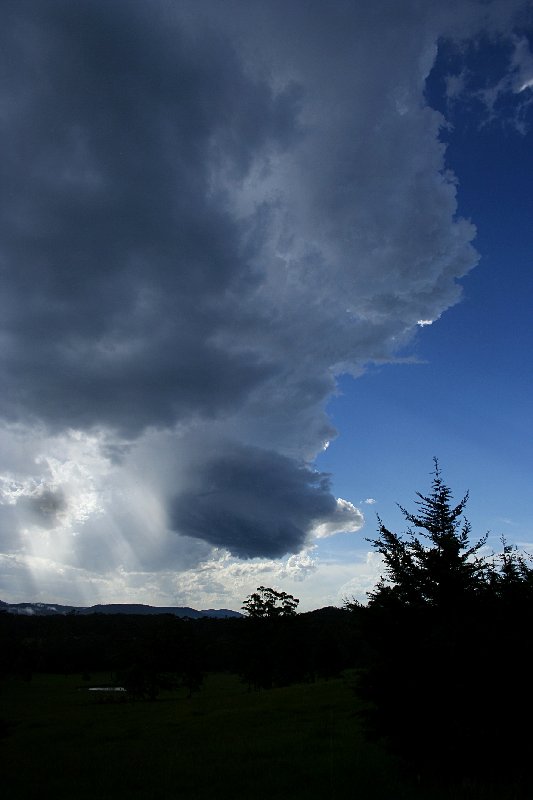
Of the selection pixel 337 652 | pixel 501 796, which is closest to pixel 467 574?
pixel 501 796

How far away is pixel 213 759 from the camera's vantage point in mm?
21578

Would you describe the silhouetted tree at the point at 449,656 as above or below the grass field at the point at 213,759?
above

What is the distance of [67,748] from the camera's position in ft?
92.1

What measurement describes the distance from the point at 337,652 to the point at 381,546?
3297 inches

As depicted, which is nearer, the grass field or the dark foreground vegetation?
the dark foreground vegetation

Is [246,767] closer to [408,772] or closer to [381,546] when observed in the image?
[408,772]

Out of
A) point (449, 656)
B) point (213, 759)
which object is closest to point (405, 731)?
point (449, 656)

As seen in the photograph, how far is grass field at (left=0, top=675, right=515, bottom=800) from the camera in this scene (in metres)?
15.6

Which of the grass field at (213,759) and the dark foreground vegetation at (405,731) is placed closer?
the dark foreground vegetation at (405,731)

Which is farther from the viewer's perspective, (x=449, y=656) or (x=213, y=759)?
(x=213, y=759)

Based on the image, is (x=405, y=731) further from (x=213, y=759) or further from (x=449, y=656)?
(x=213, y=759)

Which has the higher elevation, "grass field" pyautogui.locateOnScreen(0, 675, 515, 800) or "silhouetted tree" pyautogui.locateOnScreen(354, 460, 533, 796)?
"silhouetted tree" pyautogui.locateOnScreen(354, 460, 533, 796)

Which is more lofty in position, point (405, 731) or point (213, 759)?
Answer: point (405, 731)

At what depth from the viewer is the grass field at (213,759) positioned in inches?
613
